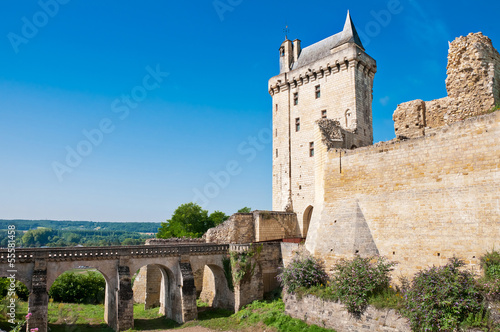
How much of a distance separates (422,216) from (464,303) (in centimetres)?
359

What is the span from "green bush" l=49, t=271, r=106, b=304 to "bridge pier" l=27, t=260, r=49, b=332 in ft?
39.5

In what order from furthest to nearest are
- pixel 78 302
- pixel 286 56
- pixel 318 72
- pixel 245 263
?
1. pixel 286 56
2. pixel 78 302
3. pixel 318 72
4. pixel 245 263

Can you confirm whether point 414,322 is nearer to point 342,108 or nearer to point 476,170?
point 476,170

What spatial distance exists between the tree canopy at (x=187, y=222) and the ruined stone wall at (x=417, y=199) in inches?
1104

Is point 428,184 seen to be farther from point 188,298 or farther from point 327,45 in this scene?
point 327,45

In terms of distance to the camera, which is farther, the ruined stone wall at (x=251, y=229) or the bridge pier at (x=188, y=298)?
the ruined stone wall at (x=251, y=229)

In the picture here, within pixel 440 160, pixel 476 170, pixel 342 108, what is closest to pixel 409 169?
pixel 440 160

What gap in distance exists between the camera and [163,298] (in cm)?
2172

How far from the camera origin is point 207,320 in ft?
63.6

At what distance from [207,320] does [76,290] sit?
43.5 feet

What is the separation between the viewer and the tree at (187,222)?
143ft

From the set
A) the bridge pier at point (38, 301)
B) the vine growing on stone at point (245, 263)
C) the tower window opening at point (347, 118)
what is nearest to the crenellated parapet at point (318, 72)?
the tower window opening at point (347, 118)

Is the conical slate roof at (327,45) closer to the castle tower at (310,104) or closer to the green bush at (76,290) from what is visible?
the castle tower at (310,104)

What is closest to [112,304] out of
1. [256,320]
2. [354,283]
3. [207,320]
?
[207,320]
